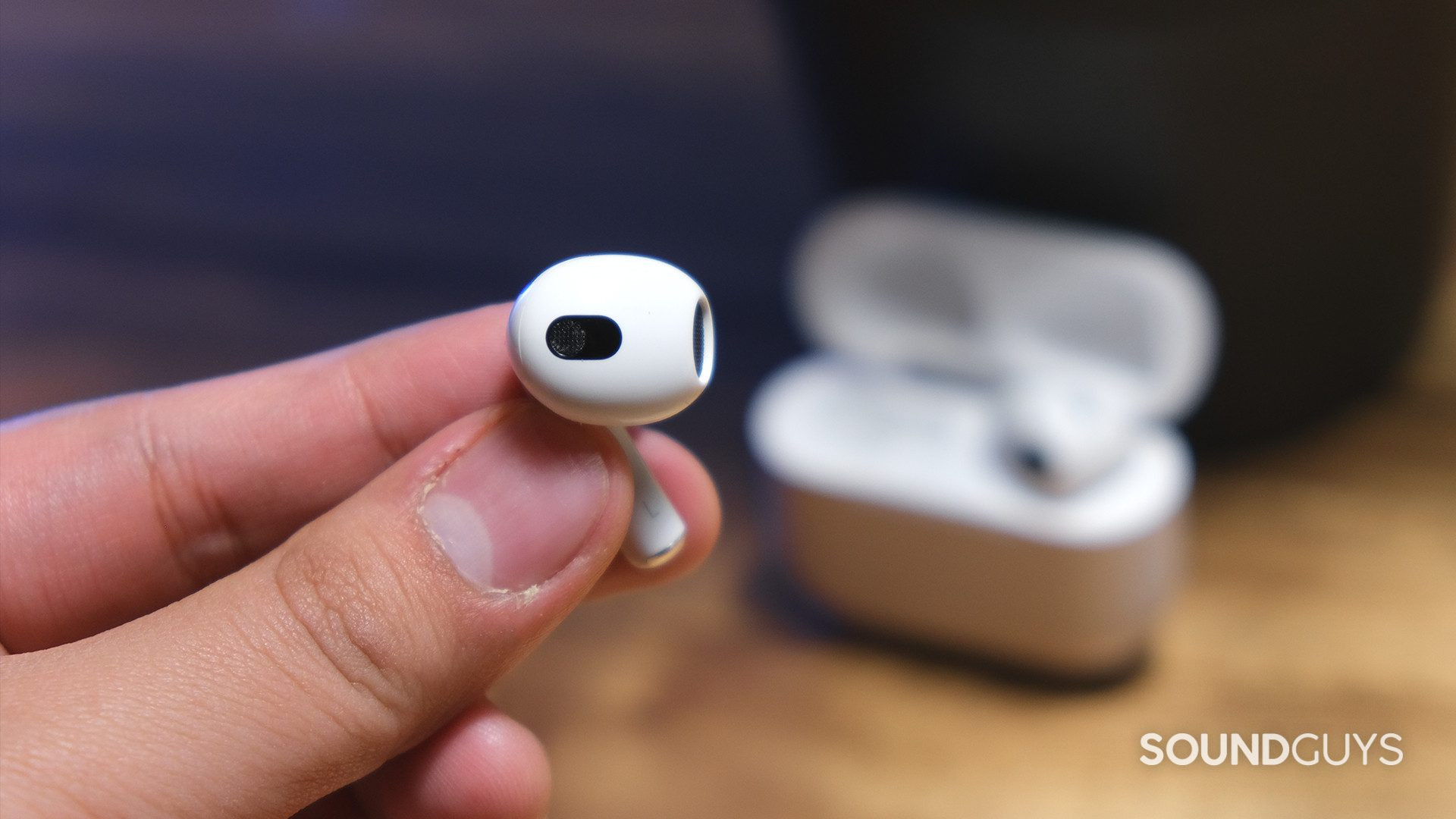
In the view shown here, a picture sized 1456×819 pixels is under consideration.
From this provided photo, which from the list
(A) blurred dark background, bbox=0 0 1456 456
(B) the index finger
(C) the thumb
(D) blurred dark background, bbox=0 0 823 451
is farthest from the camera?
(D) blurred dark background, bbox=0 0 823 451

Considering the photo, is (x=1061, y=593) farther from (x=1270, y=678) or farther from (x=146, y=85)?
(x=146, y=85)

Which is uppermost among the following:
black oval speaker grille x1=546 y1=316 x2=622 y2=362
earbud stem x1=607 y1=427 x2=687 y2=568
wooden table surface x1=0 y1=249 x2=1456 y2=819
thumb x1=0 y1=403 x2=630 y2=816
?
black oval speaker grille x1=546 y1=316 x2=622 y2=362

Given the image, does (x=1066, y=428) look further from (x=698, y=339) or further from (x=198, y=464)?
(x=198, y=464)

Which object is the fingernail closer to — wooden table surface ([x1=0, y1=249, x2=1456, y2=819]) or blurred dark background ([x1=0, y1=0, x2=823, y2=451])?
wooden table surface ([x1=0, y1=249, x2=1456, y2=819])

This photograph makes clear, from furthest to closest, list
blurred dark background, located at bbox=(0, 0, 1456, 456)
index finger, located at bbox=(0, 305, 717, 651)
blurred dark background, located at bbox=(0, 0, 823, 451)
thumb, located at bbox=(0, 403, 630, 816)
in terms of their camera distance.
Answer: blurred dark background, located at bbox=(0, 0, 823, 451)
blurred dark background, located at bbox=(0, 0, 1456, 456)
index finger, located at bbox=(0, 305, 717, 651)
thumb, located at bbox=(0, 403, 630, 816)

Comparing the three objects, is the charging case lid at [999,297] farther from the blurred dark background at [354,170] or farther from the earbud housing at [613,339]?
the earbud housing at [613,339]

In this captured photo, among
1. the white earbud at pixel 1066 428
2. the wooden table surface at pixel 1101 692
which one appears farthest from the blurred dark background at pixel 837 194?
the white earbud at pixel 1066 428

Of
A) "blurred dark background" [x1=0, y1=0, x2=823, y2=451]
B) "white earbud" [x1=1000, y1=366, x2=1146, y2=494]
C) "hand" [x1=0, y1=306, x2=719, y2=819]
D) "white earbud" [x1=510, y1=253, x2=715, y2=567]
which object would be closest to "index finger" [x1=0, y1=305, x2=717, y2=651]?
"hand" [x1=0, y1=306, x2=719, y2=819]

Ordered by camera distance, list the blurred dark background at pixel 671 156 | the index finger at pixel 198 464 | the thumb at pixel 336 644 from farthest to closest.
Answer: the blurred dark background at pixel 671 156
the index finger at pixel 198 464
the thumb at pixel 336 644
